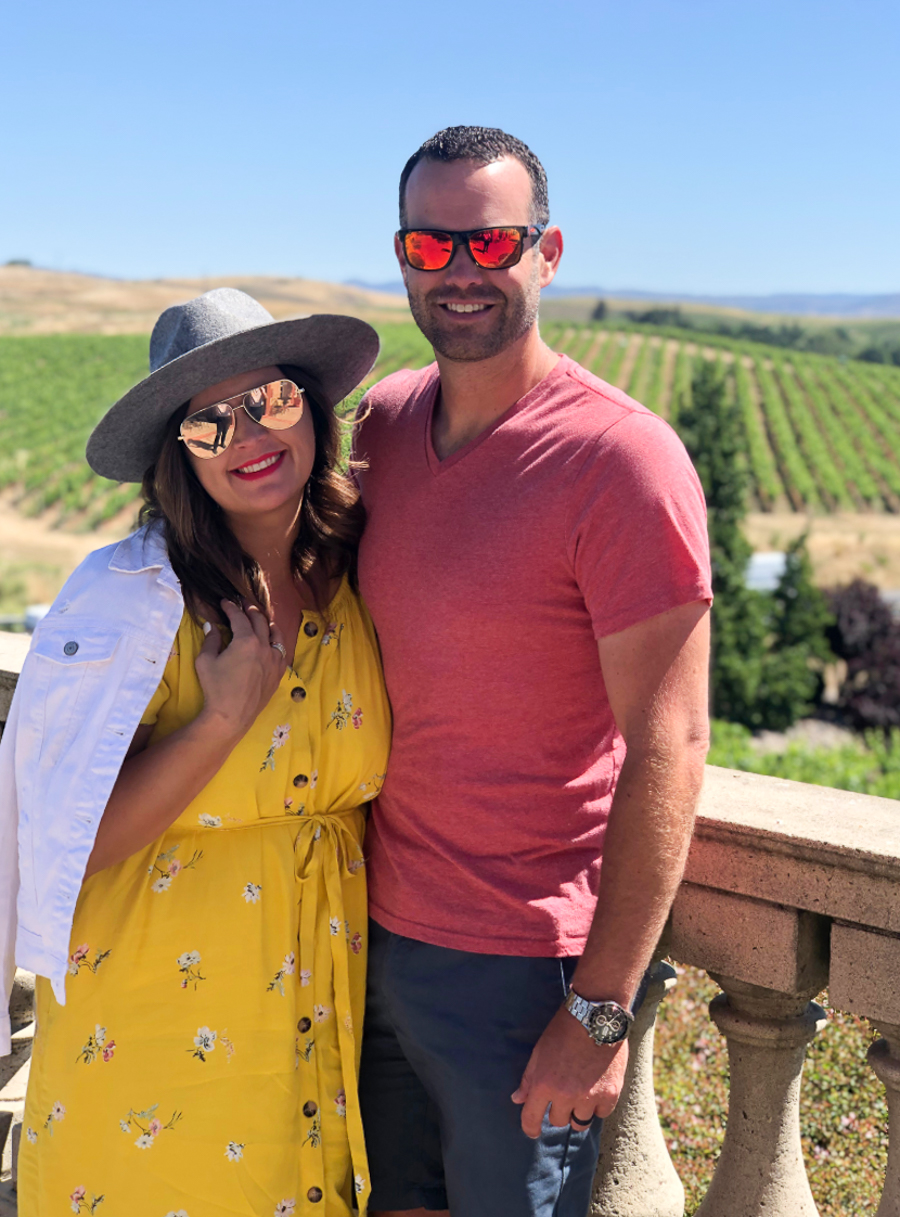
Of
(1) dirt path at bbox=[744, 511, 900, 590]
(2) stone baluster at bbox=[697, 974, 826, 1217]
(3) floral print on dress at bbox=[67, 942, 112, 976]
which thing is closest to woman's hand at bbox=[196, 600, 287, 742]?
(3) floral print on dress at bbox=[67, 942, 112, 976]

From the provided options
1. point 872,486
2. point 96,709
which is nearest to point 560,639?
point 96,709

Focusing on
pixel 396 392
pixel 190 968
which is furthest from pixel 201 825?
→ pixel 396 392

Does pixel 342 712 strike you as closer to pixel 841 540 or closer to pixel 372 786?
pixel 372 786

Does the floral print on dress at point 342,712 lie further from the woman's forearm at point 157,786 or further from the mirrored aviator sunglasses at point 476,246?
the mirrored aviator sunglasses at point 476,246

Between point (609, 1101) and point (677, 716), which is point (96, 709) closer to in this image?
point (677, 716)

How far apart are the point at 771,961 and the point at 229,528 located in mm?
1249

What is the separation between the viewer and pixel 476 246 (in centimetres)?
195

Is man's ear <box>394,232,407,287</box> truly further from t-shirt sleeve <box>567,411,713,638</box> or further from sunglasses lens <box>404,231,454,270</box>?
t-shirt sleeve <box>567,411,713,638</box>

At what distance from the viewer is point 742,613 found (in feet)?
124

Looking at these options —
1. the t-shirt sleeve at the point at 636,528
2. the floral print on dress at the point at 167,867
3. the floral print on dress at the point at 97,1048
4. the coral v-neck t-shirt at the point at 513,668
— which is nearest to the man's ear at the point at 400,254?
the coral v-neck t-shirt at the point at 513,668

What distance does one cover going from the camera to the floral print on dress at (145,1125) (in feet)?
6.09

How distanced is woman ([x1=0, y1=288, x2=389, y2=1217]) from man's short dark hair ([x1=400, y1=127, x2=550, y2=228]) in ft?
1.13

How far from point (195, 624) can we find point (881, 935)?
1.26m

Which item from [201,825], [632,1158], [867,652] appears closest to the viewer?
[201,825]
